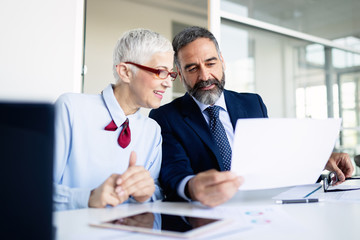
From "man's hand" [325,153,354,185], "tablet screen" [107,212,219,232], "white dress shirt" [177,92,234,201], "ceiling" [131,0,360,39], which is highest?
"ceiling" [131,0,360,39]

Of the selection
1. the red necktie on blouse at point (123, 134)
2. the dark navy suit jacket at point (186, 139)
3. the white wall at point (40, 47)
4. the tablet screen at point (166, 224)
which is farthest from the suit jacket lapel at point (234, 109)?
the white wall at point (40, 47)

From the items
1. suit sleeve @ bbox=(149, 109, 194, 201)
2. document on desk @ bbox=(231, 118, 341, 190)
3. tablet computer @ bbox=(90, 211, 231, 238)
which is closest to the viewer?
tablet computer @ bbox=(90, 211, 231, 238)

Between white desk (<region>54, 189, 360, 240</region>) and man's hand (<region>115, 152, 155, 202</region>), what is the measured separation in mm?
51

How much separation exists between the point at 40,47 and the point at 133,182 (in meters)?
2.08

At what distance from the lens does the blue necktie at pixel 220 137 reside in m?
1.76

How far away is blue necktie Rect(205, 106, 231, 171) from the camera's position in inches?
69.4

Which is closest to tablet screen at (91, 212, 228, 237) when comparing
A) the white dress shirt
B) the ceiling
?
the white dress shirt

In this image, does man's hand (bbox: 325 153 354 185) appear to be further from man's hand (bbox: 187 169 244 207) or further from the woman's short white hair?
the woman's short white hair

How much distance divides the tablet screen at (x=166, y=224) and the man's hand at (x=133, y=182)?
7.3 inches

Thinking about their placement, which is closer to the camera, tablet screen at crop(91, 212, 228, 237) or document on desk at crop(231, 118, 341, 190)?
tablet screen at crop(91, 212, 228, 237)

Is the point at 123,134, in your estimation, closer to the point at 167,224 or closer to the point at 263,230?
the point at 167,224

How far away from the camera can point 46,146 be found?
1.36 feet

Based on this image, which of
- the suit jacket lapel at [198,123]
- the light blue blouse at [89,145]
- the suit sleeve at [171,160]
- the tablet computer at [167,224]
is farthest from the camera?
the suit jacket lapel at [198,123]

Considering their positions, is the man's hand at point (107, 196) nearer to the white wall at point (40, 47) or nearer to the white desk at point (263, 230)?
the white desk at point (263, 230)
